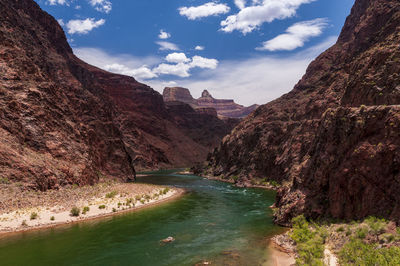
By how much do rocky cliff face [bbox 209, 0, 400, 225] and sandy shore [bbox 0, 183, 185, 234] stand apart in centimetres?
2142

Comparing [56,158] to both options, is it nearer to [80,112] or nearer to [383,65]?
[80,112]

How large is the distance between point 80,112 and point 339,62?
3056 inches

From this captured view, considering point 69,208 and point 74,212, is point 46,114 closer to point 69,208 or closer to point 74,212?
point 69,208

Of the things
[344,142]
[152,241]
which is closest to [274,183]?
[344,142]

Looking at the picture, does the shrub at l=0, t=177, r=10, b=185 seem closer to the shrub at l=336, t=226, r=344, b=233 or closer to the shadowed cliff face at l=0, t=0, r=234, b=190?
the shadowed cliff face at l=0, t=0, r=234, b=190

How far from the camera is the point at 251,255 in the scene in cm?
1978

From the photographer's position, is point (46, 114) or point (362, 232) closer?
point (362, 232)

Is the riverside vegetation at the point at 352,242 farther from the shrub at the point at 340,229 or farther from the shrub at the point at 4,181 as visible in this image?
the shrub at the point at 4,181

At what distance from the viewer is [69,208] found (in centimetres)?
3381

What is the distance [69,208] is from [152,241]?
15.7m

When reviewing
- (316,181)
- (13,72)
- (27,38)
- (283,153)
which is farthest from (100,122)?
(316,181)

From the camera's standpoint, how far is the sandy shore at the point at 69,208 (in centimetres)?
2780

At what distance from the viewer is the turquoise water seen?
19688 millimetres

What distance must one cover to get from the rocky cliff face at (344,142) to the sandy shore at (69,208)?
21.4m
